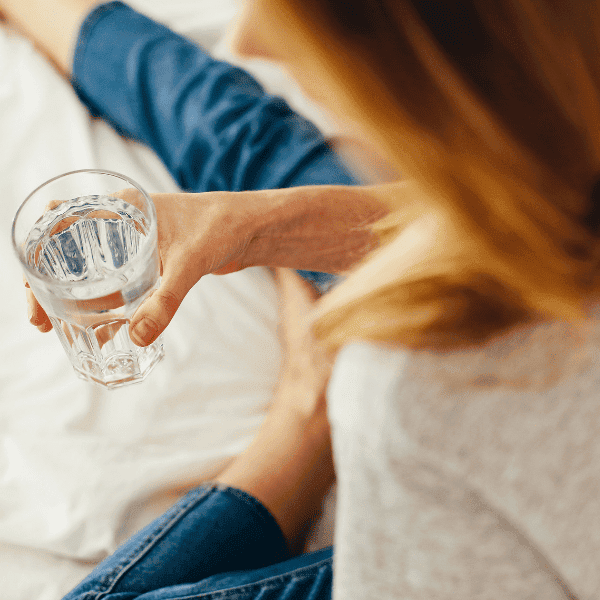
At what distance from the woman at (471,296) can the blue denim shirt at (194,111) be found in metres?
0.45

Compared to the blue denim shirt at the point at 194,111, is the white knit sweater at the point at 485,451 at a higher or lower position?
lower

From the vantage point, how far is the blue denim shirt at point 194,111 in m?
0.85

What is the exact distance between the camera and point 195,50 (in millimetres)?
934

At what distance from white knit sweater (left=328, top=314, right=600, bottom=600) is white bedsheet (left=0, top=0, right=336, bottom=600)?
400 mm

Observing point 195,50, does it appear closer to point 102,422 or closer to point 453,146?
point 102,422

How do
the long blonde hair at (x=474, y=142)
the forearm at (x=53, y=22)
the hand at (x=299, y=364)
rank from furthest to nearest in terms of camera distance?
the forearm at (x=53, y=22), the hand at (x=299, y=364), the long blonde hair at (x=474, y=142)

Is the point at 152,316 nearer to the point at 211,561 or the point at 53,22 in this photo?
the point at 211,561

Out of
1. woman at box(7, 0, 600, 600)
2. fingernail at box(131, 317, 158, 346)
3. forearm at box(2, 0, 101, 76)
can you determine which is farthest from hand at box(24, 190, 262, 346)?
forearm at box(2, 0, 101, 76)

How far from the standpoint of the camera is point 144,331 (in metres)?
0.45

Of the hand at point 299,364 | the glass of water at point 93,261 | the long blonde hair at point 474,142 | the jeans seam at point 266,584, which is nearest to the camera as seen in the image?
the long blonde hair at point 474,142

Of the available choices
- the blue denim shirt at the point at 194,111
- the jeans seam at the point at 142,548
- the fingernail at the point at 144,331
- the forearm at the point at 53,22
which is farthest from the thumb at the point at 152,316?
the forearm at the point at 53,22

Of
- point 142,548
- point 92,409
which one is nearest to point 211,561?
point 142,548

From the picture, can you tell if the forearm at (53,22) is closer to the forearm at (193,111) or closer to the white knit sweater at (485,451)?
the forearm at (193,111)

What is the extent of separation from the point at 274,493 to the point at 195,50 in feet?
2.29
